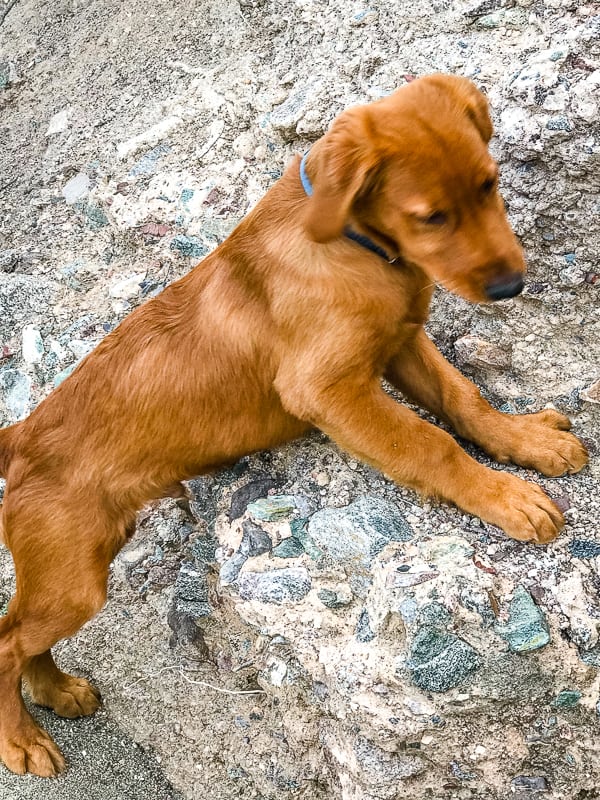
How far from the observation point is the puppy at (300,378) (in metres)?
2.78

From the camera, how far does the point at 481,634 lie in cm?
291

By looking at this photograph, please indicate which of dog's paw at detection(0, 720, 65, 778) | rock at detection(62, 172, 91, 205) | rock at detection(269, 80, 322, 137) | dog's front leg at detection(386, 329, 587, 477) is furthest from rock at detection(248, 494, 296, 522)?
rock at detection(62, 172, 91, 205)

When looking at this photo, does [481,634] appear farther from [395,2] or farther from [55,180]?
[55,180]

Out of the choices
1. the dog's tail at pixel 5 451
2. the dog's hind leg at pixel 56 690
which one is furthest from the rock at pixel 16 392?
the dog's hind leg at pixel 56 690

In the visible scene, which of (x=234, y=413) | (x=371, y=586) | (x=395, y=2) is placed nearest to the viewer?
(x=371, y=586)

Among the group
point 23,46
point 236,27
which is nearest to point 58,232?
point 236,27

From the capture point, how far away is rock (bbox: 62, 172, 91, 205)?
223 inches

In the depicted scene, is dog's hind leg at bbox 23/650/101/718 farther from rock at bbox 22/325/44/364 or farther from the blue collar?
the blue collar

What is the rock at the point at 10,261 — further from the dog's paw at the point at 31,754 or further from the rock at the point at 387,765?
the rock at the point at 387,765

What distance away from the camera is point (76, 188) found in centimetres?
573

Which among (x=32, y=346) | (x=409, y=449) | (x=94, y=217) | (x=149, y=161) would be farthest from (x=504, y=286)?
(x=94, y=217)

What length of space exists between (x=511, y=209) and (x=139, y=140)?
272 cm

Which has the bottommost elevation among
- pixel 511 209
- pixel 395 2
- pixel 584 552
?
pixel 584 552

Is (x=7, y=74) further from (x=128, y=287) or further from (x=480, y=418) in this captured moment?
(x=480, y=418)
